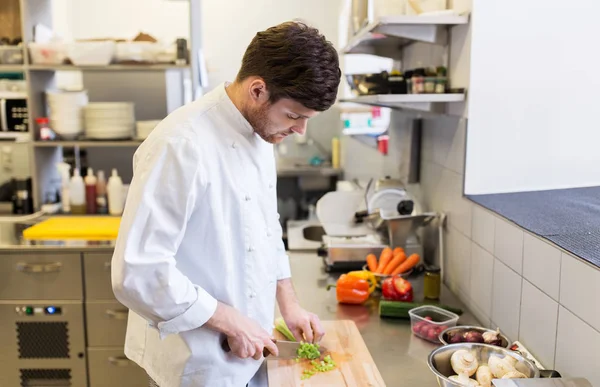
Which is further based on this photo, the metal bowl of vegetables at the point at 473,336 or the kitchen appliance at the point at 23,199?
the kitchen appliance at the point at 23,199

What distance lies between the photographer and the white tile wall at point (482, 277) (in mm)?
1925

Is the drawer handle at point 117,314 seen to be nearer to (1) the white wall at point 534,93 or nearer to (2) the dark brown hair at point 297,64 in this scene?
(1) the white wall at point 534,93

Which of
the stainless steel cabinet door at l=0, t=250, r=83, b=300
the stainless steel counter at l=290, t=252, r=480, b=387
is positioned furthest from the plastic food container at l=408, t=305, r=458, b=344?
the stainless steel cabinet door at l=0, t=250, r=83, b=300

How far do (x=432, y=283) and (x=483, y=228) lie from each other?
0.30 m

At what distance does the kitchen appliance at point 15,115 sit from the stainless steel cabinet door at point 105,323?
124 cm

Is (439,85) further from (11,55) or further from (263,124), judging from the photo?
(11,55)

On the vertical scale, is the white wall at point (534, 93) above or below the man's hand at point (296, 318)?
above

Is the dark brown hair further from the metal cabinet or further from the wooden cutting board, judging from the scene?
the metal cabinet

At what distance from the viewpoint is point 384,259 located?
92.6 inches

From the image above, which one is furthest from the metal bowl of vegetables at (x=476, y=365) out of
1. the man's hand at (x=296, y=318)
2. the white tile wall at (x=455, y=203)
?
the white tile wall at (x=455, y=203)

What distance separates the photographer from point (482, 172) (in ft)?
7.06

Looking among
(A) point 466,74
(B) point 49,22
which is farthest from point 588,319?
(B) point 49,22

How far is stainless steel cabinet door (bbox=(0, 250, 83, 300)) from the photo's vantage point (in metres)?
2.91

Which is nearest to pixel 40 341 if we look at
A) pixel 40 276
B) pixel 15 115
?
pixel 40 276
